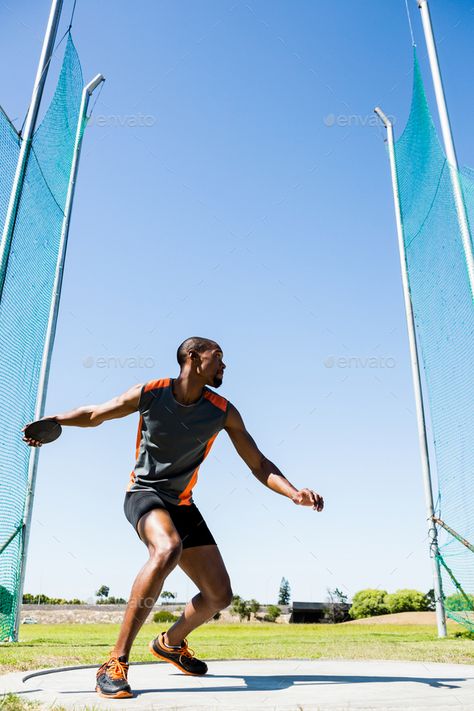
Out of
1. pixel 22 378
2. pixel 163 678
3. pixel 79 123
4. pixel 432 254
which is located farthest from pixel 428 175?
pixel 163 678

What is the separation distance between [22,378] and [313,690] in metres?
4.35

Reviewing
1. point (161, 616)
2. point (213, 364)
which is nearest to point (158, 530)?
point (213, 364)

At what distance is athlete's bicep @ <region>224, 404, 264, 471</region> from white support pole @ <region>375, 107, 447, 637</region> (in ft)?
15.2

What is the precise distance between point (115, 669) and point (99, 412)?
120 cm

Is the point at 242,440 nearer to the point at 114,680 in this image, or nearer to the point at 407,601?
the point at 114,680

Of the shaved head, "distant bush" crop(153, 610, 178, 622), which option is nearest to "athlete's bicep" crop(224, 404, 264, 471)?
the shaved head

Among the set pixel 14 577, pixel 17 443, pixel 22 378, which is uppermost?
pixel 22 378

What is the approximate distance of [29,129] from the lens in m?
5.42

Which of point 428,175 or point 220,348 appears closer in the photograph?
point 220,348

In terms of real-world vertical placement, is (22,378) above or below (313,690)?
above

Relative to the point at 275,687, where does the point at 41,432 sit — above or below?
above

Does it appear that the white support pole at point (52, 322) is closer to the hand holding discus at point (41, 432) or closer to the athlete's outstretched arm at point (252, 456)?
the hand holding discus at point (41, 432)

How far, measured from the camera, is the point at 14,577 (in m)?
6.47

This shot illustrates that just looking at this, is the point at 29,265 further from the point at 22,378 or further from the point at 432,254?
the point at 432,254
